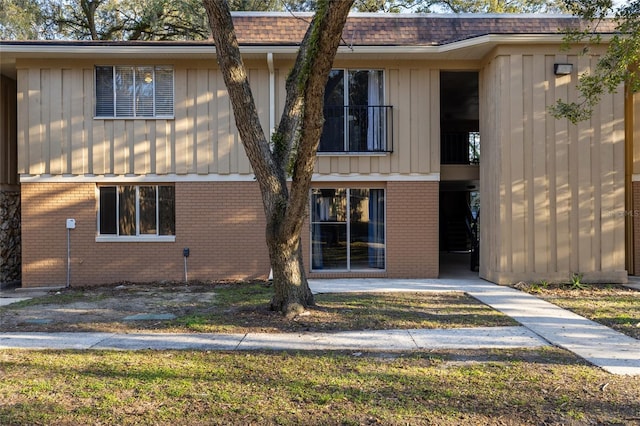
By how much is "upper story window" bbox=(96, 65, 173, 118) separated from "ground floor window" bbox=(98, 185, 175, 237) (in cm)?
188

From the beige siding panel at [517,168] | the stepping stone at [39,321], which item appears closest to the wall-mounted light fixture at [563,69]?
the beige siding panel at [517,168]

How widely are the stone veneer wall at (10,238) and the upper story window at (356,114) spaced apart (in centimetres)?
832

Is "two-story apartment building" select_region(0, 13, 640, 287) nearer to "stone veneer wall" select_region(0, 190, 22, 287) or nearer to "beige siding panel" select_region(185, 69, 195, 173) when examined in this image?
"beige siding panel" select_region(185, 69, 195, 173)

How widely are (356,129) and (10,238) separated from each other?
9.51 metres

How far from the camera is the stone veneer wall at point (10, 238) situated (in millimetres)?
14031

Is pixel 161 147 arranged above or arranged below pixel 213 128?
below

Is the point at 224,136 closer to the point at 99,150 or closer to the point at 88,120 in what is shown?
the point at 99,150

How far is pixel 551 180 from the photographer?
12102 mm

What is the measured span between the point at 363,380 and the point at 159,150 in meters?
9.50

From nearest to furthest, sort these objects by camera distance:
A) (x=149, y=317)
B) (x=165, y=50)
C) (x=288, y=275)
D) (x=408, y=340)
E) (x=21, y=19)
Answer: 1. (x=408, y=340)
2. (x=288, y=275)
3. (x=149, y=317)
4. (x=165, y=50)
5. (x=21, y=19)

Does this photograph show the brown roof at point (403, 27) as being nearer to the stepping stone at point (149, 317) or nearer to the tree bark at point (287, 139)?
the tree bark at point (287, 139)

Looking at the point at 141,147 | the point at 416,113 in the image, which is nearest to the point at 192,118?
the point at 141,147

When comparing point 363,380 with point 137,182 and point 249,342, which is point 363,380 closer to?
point 249,342

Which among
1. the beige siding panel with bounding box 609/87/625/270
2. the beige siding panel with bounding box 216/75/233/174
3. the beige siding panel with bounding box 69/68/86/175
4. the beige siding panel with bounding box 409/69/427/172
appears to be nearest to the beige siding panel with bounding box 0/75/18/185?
the beige siding panel with bounding box 69/68/86/175
